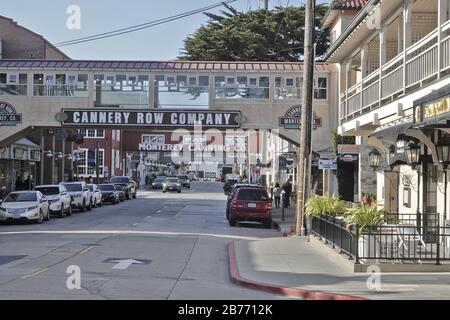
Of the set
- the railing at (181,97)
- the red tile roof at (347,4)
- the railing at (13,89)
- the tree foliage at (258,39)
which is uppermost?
the tree foliage at (258,39)

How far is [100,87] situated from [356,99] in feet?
54.7

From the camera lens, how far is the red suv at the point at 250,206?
2955 centimetres

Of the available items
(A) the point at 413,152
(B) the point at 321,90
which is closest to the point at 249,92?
(B) the point at 321,90

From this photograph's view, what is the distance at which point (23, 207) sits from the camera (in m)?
28.1

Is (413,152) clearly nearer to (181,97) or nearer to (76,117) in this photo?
(181,97)

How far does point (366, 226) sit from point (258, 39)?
40.6 metres

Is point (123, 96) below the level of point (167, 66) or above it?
below

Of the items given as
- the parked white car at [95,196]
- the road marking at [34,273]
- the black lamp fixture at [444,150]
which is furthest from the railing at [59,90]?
the black lamp fixture at [444,150]

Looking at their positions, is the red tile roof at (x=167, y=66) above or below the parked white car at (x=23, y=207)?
above

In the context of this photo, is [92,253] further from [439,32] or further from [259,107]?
[259,107]

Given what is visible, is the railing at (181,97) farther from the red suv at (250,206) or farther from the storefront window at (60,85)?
the red suv at (250,206)

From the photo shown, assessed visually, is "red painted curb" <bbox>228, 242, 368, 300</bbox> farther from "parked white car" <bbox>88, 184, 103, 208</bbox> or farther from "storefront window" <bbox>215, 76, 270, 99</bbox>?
"parked white car" <bbox>88, 184, 103, 208</bbox>

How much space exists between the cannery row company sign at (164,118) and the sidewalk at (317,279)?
60.2 feet

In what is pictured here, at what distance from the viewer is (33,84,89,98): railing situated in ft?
122
